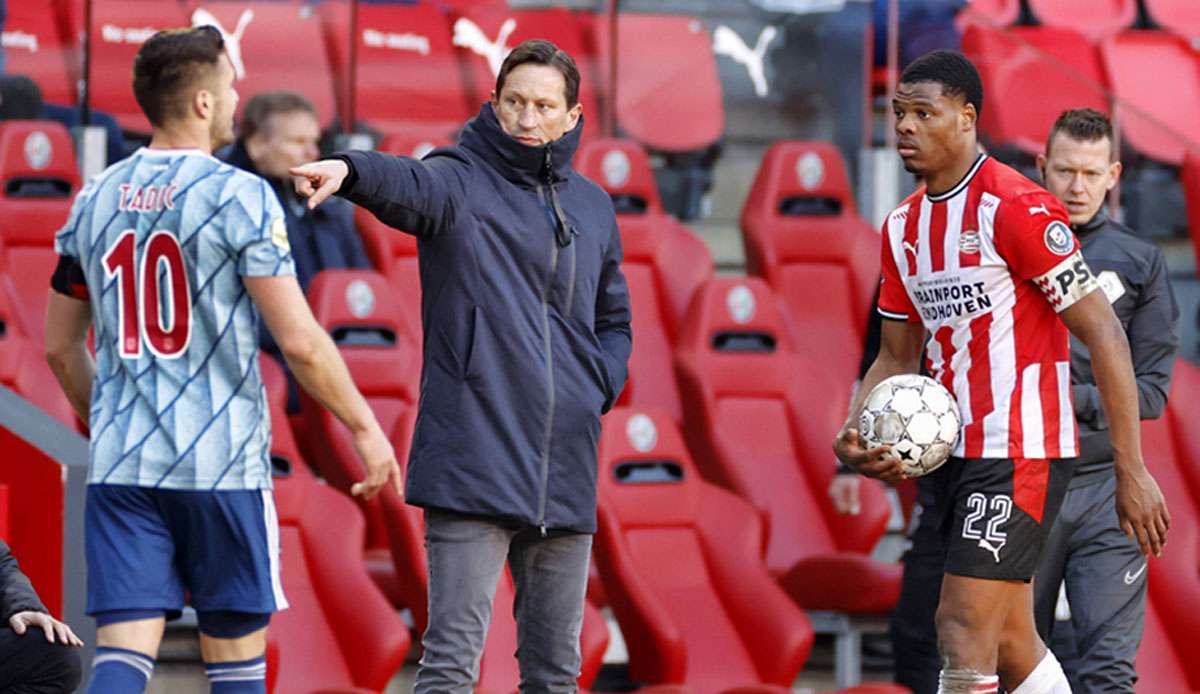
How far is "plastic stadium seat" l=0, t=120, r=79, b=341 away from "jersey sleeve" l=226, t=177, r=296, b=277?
12.0ft

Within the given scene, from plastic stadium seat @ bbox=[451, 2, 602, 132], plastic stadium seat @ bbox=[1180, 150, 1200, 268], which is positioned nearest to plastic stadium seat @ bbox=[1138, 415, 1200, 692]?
plastic stadium seat @ bbox=[1180, 150, 1200, 268]

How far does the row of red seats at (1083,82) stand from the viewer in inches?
313

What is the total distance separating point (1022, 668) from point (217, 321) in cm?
192

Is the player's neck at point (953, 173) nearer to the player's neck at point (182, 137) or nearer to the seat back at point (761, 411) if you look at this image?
the player's neck at point (182, 137)

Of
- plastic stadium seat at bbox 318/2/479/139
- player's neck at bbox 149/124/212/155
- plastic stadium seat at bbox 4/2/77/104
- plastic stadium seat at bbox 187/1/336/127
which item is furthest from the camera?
plastic stadium seat at bbox 318/2/479/139

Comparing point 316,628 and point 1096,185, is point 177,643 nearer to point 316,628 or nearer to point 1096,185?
point 316,628

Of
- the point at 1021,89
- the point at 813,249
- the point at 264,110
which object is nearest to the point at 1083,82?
the point at 1021,89

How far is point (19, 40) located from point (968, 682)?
5035 millimetres

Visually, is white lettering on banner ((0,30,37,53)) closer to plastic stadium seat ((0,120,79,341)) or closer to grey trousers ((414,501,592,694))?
plastic stadium seat ((0,120,79,341))

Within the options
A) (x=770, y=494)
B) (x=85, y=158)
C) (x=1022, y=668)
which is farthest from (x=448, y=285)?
(x=85, y=158)

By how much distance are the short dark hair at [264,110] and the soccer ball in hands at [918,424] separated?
318 centimetres

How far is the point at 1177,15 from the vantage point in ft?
34.2

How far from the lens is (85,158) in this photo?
7855 mm

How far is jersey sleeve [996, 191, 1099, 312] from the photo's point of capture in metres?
4.41
